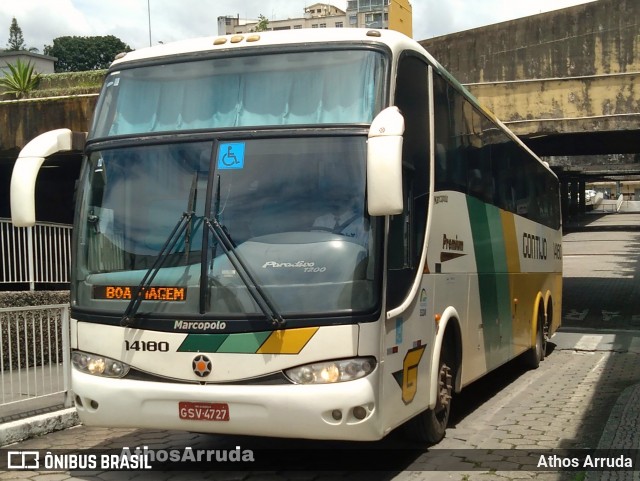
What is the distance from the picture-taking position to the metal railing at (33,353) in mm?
7789

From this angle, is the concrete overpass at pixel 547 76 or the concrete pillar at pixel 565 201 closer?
the concrete overpass at pixel 547 76

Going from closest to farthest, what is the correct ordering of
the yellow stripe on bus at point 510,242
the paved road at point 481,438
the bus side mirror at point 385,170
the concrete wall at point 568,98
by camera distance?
the bus side mirror at point 385,170, the paved road at point 481,438, the yellow stripe on bus at point 510,242, the concrete wall at point 568,98

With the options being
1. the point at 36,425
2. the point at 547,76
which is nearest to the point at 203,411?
the point at 36,425

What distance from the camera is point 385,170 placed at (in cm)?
497

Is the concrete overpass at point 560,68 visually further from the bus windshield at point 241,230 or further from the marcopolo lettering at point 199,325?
the marcopolo lettering at point 199,325

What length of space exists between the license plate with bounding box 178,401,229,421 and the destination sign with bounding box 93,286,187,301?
2.42 feet

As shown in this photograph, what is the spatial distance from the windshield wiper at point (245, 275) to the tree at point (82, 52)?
122026mm

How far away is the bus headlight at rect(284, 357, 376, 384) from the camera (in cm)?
519

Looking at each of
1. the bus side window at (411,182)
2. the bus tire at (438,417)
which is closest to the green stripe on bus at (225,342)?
the bus side window at (411,182)

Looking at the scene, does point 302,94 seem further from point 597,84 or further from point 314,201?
point 597,84

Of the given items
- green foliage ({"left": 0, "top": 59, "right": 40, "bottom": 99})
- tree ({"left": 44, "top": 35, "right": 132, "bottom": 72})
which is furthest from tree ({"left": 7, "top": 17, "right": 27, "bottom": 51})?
green foliage ({"left": 0, "top": 59, "right": 40, "bottom": 99})

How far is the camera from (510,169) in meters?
10.5

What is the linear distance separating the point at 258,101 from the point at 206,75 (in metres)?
0.53
